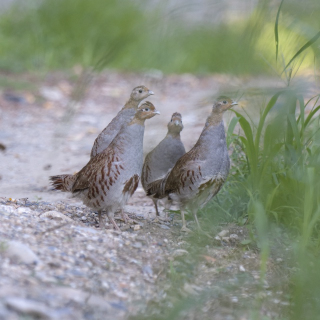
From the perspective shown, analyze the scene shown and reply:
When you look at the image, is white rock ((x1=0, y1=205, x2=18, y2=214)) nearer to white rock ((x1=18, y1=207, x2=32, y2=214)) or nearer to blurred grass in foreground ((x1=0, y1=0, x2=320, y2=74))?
white rock ((x1=18, y1=207, x2=32, y2=214))

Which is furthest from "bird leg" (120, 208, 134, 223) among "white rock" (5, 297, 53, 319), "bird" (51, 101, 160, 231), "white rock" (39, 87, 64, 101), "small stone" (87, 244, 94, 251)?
"white rock" (39, 87, 64, 101)

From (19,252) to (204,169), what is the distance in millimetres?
1388

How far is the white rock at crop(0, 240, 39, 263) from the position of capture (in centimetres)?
210

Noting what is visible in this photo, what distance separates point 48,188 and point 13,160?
1.36m

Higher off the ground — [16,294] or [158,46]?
[158,46]

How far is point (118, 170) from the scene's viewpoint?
123 inches

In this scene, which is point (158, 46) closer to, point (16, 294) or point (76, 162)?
point (16, 294)

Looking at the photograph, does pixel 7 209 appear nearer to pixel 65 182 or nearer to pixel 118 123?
pixel 65 182

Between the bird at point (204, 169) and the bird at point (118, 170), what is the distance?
0.29 metres

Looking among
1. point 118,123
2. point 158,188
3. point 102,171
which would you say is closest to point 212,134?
point 158,188

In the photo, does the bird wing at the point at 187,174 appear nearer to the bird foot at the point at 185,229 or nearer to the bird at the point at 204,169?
the bird at the point at 204,169

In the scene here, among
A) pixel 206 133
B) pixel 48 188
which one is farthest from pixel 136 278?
pixel 48 188

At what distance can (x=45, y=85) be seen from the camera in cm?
839

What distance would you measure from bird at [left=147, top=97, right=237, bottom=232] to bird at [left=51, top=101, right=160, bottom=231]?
29 cm
